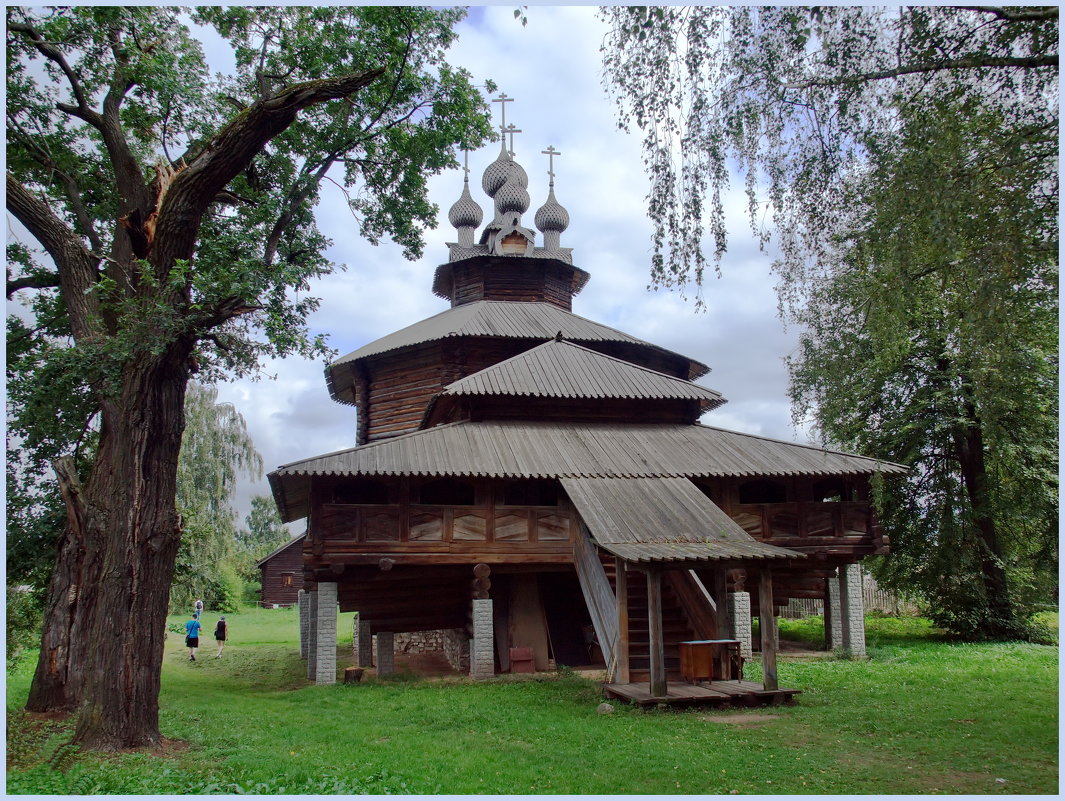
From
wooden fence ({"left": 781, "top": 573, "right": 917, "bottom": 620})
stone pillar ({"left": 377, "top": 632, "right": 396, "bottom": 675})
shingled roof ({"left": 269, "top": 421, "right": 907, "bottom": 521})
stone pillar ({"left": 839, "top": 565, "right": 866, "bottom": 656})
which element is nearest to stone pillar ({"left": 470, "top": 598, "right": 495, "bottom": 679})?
stone pillar ({"left": 377, "top": 632, "right": 396, "bottom": 675})

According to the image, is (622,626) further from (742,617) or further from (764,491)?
(764,491)

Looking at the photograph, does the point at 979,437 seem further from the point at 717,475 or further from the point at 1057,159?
the point at 1057,159

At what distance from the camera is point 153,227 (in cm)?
937

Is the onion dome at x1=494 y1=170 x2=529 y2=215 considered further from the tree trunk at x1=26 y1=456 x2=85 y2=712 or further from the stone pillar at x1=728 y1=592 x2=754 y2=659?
the tree trunk at x1=26 y1=456 x2=85 y2=712

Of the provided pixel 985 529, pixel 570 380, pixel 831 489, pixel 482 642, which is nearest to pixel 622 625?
pixel 482 642

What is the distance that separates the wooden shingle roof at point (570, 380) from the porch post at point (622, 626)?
5.73 metres

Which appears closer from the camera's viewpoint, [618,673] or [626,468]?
[618,673]

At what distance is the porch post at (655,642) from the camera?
10.7 meters

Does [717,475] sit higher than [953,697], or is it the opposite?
[717,475]

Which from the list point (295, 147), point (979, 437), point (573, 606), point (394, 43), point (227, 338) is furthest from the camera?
point (979, 437)

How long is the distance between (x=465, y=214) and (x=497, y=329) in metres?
8.91

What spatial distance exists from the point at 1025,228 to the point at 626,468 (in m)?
9.00

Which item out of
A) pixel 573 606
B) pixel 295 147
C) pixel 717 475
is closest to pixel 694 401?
pixel 717 475

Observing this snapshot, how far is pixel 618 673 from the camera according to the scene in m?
11.7
